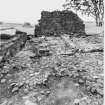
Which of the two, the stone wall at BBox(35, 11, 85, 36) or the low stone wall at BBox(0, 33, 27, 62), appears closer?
the low stone wall at BBox(0, 33, 27, 62)

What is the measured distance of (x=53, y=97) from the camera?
9.00 ft

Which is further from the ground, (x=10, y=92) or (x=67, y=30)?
(x=67, y=30)

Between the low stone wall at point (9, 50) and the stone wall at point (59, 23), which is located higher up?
the stone wall at point (59, 23)

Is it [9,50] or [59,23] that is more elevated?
[59,23]

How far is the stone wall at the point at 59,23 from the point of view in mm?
13844

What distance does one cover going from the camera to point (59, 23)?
1392 cm

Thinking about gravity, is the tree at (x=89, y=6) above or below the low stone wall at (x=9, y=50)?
above

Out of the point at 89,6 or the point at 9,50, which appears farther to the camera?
the point at 89,6

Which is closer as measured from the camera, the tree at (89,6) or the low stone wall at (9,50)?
the low stone wall at (9,50)

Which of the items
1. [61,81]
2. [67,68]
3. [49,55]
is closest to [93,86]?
[61,81]

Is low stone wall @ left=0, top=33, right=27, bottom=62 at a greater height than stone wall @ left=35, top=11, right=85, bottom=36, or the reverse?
stone wall @ left=35, top=11, right=85, bottom=36

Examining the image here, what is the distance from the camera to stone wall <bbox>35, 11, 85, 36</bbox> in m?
13.8

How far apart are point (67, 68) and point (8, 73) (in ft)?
5.36

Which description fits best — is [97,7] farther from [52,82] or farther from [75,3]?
[52,82]
